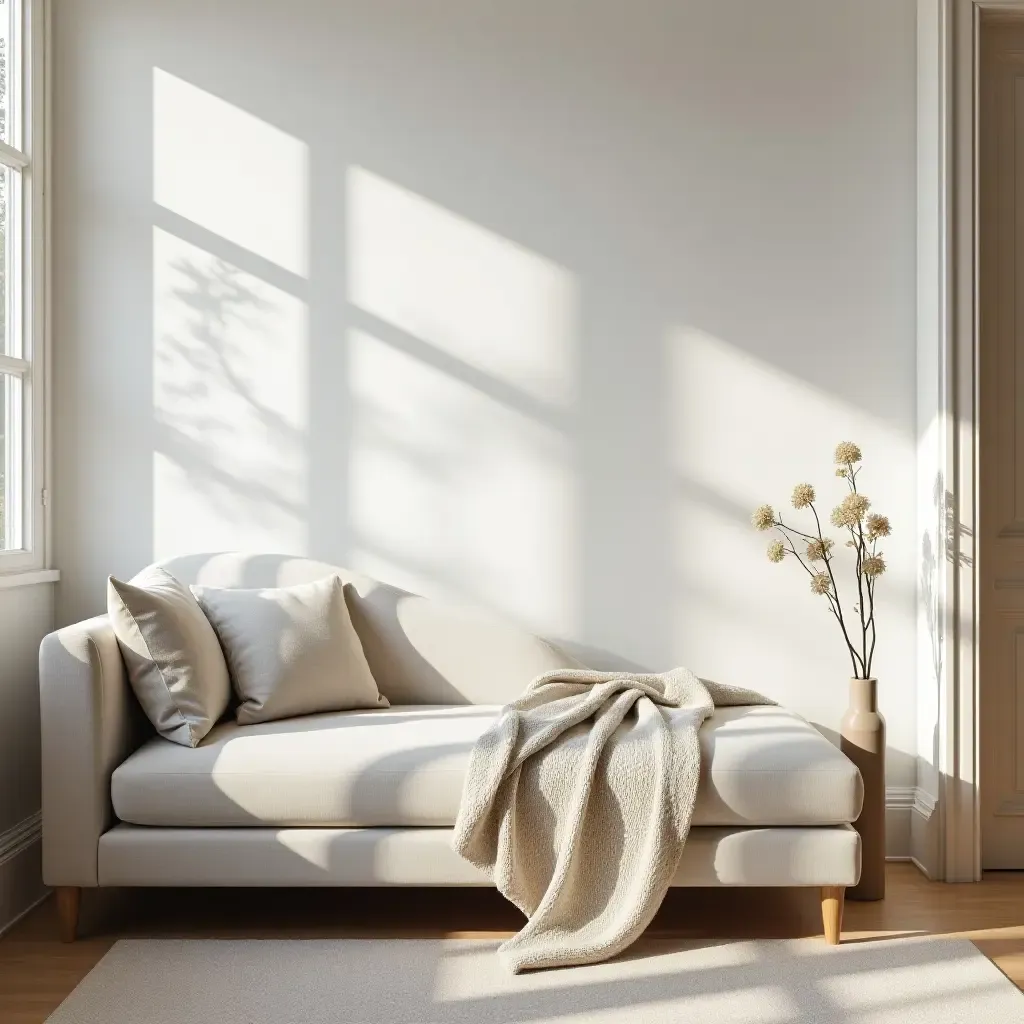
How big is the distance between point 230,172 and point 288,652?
156 cm

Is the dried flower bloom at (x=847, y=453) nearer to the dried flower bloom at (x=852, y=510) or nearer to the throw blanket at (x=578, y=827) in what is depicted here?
the dried flower bloom at (x=852, y=510)

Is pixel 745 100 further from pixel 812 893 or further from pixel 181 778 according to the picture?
pixel 181 778

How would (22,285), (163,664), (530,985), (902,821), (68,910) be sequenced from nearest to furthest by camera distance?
(530,985)
(68,910)
(163,664)
(22,285)
(902,821)

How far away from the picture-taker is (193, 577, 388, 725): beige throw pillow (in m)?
3.02

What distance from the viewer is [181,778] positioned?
2695mm

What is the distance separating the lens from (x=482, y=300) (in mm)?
3512

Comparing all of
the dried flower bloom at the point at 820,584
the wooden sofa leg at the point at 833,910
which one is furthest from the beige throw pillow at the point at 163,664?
the dried flower bloom at the point at 820,584

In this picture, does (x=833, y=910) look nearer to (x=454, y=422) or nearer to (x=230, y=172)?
(x=454, y=422)

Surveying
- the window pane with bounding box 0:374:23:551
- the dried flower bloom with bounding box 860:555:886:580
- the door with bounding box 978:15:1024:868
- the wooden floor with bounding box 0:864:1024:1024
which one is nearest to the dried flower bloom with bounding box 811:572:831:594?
the dried flower bloom with bounding box 860:555:886:580

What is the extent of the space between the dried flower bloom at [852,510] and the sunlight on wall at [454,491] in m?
0.83

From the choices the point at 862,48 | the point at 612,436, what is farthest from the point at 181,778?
the point at 862,48

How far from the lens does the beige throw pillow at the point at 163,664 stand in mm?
2820

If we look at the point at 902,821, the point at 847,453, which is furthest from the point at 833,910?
the point at 847,453

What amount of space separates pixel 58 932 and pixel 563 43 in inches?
116
